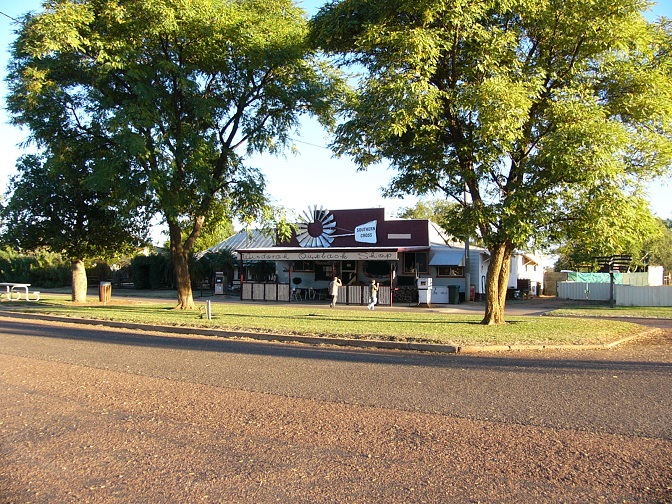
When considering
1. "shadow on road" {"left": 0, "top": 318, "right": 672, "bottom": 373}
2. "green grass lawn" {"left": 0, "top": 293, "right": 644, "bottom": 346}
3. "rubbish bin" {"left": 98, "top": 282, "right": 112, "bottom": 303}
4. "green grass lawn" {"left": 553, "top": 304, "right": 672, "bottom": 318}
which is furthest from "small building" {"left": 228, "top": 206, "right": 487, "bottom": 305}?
"shadow on road" {"left": 0, "top": 318, "right": 672, "bottom": 373}

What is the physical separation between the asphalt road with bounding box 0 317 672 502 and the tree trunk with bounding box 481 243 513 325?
21.2ft

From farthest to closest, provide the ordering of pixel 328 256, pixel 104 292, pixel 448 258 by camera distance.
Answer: pixel 328 256 < pixel 448 258 < pixel 104 292

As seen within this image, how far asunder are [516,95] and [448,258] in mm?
19166

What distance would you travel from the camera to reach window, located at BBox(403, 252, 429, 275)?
33653 millimetres

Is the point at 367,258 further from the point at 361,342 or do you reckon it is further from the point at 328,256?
the point at 361,342

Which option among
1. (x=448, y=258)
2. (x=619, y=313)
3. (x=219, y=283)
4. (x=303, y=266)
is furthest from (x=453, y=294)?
(x=219, y=283)

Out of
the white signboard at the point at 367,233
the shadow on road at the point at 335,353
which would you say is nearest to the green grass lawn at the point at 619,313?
the white signboard at the point at 367,233

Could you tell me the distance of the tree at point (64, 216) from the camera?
968 inches

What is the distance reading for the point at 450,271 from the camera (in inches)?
1325

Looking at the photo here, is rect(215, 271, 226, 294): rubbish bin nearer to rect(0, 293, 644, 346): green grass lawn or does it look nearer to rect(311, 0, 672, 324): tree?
rect(0, 293, 644, 346): green grass lawn

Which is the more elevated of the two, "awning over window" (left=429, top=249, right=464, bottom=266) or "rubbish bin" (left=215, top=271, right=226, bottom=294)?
"awning over window" (left=429, top=249, right=464, bottom=266)

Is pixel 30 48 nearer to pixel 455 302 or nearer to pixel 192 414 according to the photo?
pixel 192 414

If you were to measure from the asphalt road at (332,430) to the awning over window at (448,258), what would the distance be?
21.0m

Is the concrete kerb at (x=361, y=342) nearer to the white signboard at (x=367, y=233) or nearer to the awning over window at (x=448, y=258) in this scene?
the awning over window at (x=448, y=258)
